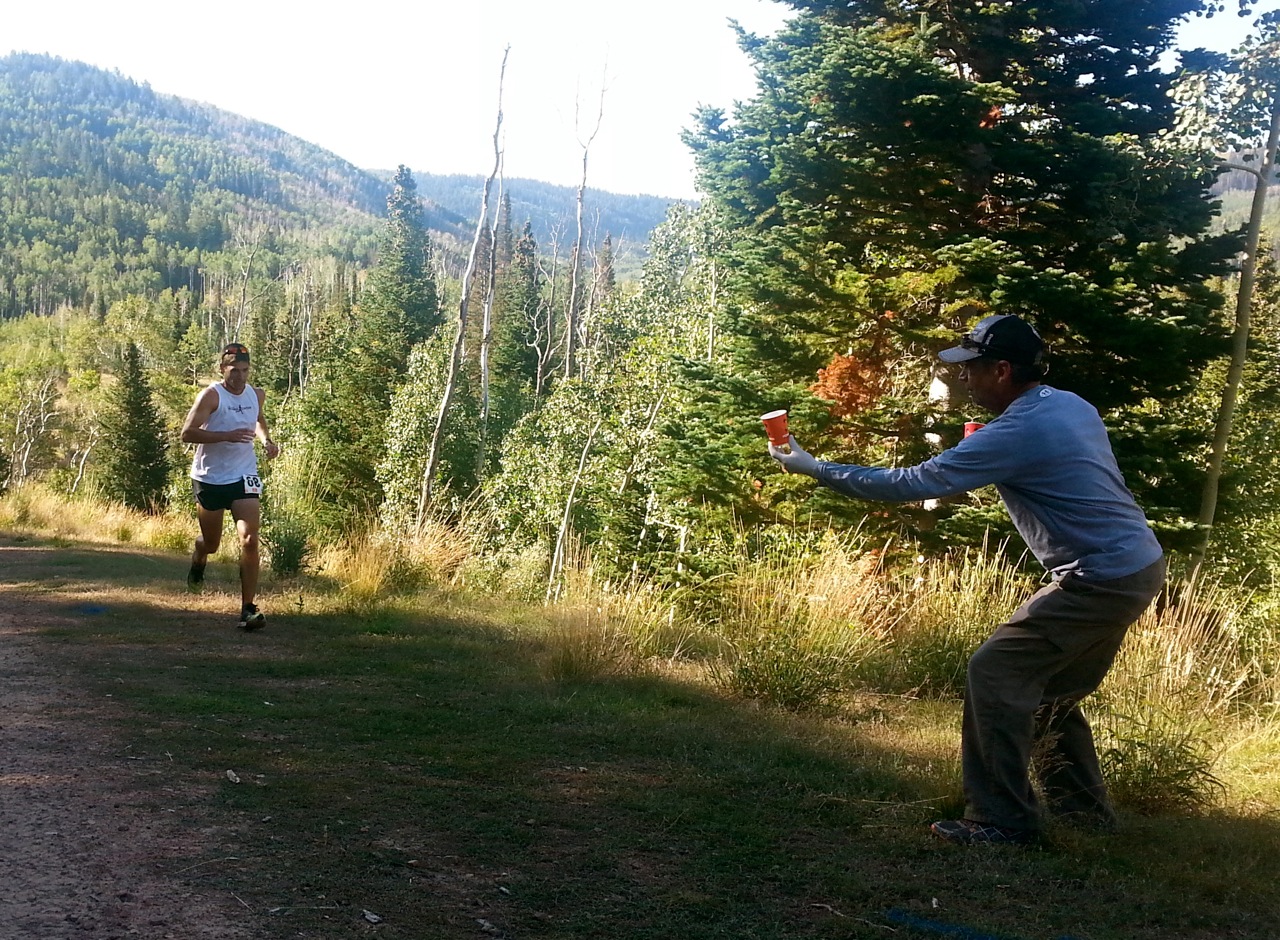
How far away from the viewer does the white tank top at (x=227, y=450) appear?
774 cm

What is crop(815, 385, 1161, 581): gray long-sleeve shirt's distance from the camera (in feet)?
11.5

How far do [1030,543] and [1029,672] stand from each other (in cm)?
47

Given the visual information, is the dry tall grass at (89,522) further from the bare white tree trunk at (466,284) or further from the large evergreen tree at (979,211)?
the large evergreen tree at (979,211)

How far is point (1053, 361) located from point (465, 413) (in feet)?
105

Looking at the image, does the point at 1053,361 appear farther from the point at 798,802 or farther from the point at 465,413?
the point at 465,413

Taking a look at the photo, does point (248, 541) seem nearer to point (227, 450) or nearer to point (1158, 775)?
point (227, 450)

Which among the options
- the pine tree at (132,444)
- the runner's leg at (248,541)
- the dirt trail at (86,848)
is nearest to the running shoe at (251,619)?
the runner's leg at (248,541)

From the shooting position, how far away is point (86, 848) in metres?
3.06

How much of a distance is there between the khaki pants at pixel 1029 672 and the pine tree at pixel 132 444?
169 ft

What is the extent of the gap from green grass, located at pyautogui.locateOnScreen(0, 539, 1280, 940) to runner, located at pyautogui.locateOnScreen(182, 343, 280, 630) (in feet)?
5.14

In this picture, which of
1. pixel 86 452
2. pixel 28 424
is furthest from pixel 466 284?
pixel 28 424

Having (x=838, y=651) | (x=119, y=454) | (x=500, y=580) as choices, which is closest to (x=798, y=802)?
(x=838, y=651)

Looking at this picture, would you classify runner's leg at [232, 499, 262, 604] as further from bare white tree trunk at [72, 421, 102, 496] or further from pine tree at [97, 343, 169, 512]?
bare white tree trunk at [72, 421, 102, 496]

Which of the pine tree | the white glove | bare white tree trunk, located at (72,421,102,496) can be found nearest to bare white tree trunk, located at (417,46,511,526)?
the white glove
